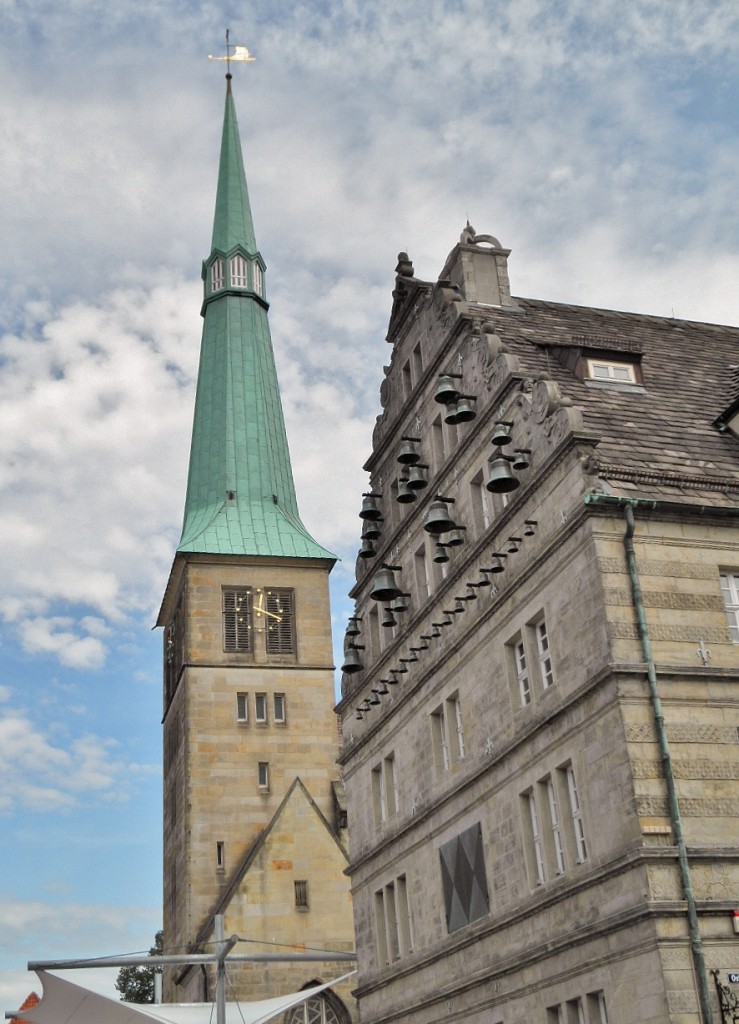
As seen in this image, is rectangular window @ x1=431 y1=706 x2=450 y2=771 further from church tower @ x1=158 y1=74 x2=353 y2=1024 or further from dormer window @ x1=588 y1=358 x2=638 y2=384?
church tower @ x1=158 y1=74 x2=353 y2=1024

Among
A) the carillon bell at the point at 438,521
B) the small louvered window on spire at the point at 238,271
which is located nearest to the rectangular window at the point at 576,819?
the carillon bell at the point at 438,521

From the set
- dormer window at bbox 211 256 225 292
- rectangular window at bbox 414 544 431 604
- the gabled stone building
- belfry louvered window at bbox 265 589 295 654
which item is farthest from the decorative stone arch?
dormer window at bbox 211 256 225 292

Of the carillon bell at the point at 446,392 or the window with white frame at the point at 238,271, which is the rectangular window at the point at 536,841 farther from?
the window with white frame at the point at 238,271

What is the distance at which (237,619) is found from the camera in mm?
56281

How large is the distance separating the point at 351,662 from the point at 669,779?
13.0 m

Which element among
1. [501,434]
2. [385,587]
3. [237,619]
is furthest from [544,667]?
[237,619]

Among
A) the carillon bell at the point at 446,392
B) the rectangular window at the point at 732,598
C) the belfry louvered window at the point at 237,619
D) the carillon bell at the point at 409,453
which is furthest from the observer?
the belfry louvered window at the point at 237,619

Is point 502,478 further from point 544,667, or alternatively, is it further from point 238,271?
point 238,271

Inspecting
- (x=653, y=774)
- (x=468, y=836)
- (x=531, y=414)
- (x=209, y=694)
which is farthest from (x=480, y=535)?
(x=209, y=694)

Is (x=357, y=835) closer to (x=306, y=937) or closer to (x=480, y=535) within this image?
(x=480, y=535)

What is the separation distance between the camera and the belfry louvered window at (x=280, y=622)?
184ft

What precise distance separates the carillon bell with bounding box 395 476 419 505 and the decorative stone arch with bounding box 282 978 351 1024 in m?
23.4

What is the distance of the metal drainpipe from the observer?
62.5 ft

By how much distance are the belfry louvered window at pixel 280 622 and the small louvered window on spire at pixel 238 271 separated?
17493 millimetres
